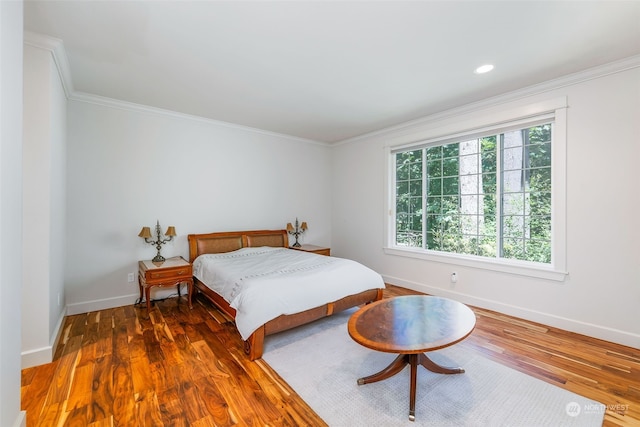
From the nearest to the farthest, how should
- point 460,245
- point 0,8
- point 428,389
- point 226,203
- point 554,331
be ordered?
point 0,8 → point 428,389 → point 554,331 → point 460,245 → point 226,203

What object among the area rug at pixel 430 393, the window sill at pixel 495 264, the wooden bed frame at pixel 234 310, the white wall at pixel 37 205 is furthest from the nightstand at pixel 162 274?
the window sill at pixel 495 264

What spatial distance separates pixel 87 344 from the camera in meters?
2.57

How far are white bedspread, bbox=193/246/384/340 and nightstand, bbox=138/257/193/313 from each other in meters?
0.21

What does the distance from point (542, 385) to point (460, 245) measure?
211cm

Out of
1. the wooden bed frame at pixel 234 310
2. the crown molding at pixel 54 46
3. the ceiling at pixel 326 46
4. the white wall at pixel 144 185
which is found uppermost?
the ceiling at pixel 326 46

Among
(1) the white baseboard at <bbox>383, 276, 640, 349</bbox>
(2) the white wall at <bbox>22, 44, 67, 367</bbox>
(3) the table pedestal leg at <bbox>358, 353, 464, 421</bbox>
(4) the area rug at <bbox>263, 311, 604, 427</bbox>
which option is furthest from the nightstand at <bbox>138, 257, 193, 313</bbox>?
(1) the white baseboard at <bbox>383, 276, 640, 349</bbox>

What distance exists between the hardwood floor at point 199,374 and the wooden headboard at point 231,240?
3.73 ft

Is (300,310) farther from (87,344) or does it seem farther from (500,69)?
(500,69)

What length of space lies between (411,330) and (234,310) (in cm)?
164

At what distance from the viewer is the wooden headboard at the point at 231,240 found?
13.1 ft

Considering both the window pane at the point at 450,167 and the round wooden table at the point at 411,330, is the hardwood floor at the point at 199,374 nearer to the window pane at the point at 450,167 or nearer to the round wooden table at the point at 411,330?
the round wooden table at the point at 411,330

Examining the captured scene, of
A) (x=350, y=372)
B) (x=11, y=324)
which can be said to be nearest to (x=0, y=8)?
(x=11, y=324)

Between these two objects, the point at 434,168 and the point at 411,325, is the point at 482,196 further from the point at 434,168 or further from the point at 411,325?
the point at 411,325

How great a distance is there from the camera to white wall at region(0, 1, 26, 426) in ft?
4.07
